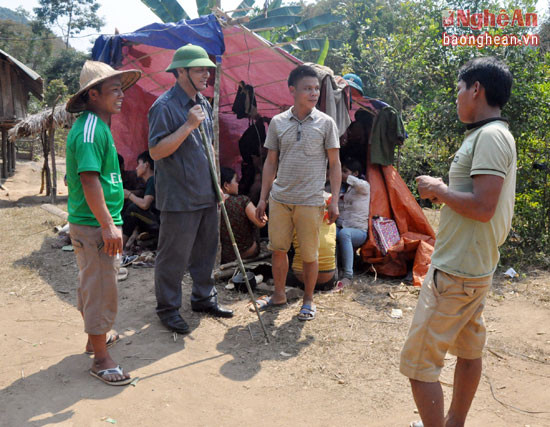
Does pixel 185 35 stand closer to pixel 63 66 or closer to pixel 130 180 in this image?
pixel 130 180

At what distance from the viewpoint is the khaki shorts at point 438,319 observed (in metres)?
2.02

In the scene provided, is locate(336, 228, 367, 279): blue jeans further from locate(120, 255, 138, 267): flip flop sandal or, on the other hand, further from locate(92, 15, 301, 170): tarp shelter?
locate(120, 255, 138, 267): flip flop sandal

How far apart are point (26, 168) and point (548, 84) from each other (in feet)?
53.1

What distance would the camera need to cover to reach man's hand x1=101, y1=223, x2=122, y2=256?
105 inches

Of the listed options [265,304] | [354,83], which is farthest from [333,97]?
[265,304]

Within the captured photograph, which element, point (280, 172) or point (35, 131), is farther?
point (35, 131)

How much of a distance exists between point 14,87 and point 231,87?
8.43 meters

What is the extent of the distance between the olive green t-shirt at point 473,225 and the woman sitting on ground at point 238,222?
2960 millimetres

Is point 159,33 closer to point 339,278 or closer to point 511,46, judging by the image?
point 339,278

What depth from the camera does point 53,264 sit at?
552cm

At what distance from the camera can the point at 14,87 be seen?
41.2 feet

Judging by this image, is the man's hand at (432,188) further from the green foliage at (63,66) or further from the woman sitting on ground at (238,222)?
the green foliage at (63,66)

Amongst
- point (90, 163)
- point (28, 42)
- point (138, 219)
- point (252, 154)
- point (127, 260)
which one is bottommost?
point (127, 260)

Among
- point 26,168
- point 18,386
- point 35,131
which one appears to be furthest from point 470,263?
point 26,168
